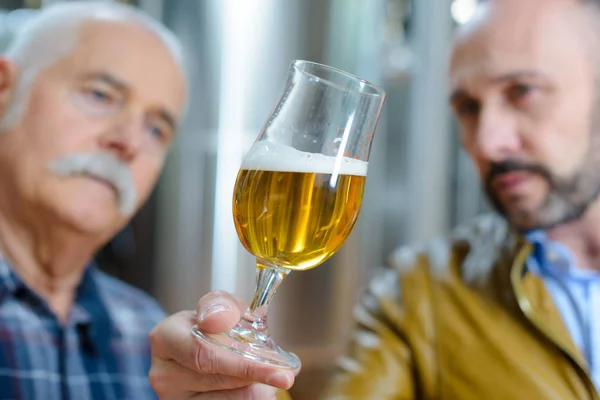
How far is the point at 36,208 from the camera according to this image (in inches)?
40.2

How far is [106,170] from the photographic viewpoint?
3.50 feet

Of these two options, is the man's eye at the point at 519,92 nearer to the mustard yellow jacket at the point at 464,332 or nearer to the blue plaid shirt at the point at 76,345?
the mustard yellow jacket at the point at 464,332

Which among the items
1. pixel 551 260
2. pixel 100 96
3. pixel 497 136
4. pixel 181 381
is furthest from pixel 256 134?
pixel 181 381

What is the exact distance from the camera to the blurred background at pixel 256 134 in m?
1.37

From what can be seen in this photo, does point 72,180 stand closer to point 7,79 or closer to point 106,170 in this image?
point 106,170

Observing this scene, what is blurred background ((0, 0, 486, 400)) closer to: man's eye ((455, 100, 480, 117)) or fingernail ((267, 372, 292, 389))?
man's eye ((455, 100, 480, 117))

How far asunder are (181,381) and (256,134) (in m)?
1.04

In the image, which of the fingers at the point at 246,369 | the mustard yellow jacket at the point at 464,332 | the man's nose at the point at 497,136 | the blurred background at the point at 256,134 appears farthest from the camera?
the blurred background at the point at 256,134

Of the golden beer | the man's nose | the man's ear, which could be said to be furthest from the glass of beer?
the man's ear

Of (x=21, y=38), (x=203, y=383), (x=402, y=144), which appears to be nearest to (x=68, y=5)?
(x=21, y=38)

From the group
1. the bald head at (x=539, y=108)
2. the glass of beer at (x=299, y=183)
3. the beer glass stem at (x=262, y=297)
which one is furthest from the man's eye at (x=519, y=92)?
the beer glass stem at (x=262, y=297)

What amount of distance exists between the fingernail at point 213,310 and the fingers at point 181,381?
0.26 ft

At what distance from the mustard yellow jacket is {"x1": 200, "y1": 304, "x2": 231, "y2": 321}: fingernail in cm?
52

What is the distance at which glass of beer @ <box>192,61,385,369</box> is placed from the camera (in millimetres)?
577
